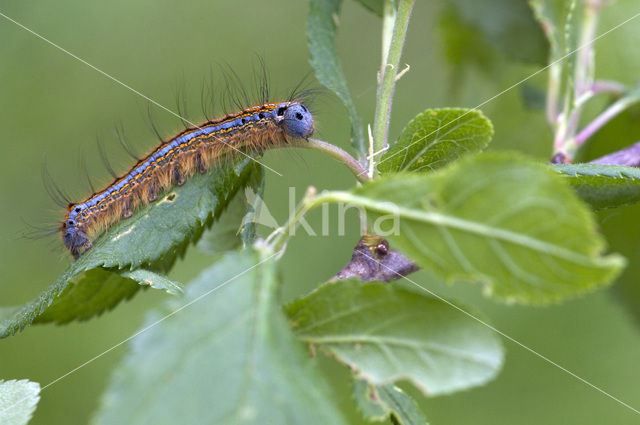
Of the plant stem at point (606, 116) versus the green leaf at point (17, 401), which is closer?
the green leaf at point (17, 401)

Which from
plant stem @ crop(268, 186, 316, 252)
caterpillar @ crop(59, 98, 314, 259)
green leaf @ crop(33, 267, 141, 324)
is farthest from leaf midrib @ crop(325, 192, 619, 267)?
green leaf @ crop(33, 267, 141, 324)

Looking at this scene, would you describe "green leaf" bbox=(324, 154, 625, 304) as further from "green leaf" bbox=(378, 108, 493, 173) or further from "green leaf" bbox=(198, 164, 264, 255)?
"green leaf" bbox=(198, 164, 264, 255)

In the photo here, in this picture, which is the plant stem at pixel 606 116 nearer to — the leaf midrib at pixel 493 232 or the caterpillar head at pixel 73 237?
the leaf midrib at pixel 493 232

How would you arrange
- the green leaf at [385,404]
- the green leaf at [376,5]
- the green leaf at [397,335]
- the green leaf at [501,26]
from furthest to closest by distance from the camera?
1. the green leaf at [501,26]
2. the green leaf at [376,5]
3. the green leaf at [385,404]
4. the green leaf at [397,335]

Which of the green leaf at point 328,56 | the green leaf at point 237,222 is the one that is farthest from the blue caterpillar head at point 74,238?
the green leaf at point 328,56

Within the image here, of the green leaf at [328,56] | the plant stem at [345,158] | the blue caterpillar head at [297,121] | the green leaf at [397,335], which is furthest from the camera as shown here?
the blue caterpillar head at [297,121]

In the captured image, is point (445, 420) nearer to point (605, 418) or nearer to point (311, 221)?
point (605, 418)

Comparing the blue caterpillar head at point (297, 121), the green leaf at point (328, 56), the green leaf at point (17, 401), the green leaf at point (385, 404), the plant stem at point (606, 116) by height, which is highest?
the green leaf at point (328, 56)
